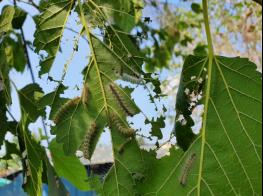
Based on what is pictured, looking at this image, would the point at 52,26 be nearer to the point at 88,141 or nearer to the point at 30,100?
the point at 88,141

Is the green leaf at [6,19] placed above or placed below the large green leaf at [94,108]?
above

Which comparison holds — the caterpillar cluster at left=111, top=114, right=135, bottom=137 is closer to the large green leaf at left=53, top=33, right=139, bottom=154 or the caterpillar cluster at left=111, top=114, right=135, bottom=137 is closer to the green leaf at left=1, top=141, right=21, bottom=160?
the large green leaf at left=53, top=33, right=139, bottom=154

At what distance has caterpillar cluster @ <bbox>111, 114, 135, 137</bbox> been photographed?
3.78 ft

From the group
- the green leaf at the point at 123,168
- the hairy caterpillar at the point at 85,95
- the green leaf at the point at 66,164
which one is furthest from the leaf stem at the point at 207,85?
the green leaf at the point at 66,164

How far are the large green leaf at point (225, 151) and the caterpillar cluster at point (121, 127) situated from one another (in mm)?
95

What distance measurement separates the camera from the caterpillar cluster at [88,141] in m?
1.16

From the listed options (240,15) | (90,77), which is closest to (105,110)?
(90,77)

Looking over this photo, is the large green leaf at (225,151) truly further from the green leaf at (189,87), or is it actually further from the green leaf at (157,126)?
the green leaf at (157,126)

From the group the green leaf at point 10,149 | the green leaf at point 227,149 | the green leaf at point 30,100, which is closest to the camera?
the green leaf at point 227,149

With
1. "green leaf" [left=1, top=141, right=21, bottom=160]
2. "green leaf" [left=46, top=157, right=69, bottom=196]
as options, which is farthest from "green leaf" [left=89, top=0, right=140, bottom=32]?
"green leaf" [left=1, top=141, right=21, bottom=160]

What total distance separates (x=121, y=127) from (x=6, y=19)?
0.41 m

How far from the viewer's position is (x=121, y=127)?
1156mm

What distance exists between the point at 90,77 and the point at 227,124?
0.30 meters

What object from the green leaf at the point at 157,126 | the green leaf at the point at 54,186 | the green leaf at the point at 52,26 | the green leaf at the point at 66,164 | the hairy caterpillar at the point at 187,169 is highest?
the green leaf at the point at 52,26
